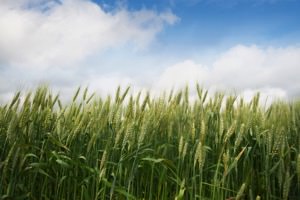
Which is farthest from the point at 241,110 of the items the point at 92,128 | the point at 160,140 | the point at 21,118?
the point at 21,118

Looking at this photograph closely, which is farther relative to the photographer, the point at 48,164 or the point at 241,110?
the point at 241,110

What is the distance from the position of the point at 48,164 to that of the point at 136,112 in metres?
0.70

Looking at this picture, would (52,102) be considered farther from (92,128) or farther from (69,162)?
(69,162)

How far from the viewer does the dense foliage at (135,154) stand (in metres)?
2.54

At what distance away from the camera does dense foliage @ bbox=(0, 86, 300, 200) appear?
8.32 ft

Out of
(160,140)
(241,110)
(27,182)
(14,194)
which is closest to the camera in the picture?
(14,194)

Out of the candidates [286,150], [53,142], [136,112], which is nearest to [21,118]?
Result: [53,142]

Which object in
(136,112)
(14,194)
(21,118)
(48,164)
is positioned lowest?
(14,194)

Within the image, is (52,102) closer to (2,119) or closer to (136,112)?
(2,119)

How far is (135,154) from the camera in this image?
2.73 meters

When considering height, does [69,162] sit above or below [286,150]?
below

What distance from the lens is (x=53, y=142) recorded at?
277cm

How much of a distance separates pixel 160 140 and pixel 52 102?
0.89 metres

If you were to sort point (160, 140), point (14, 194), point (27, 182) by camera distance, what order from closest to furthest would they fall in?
point (14, 194), point (27, 182), point (160, 140)
